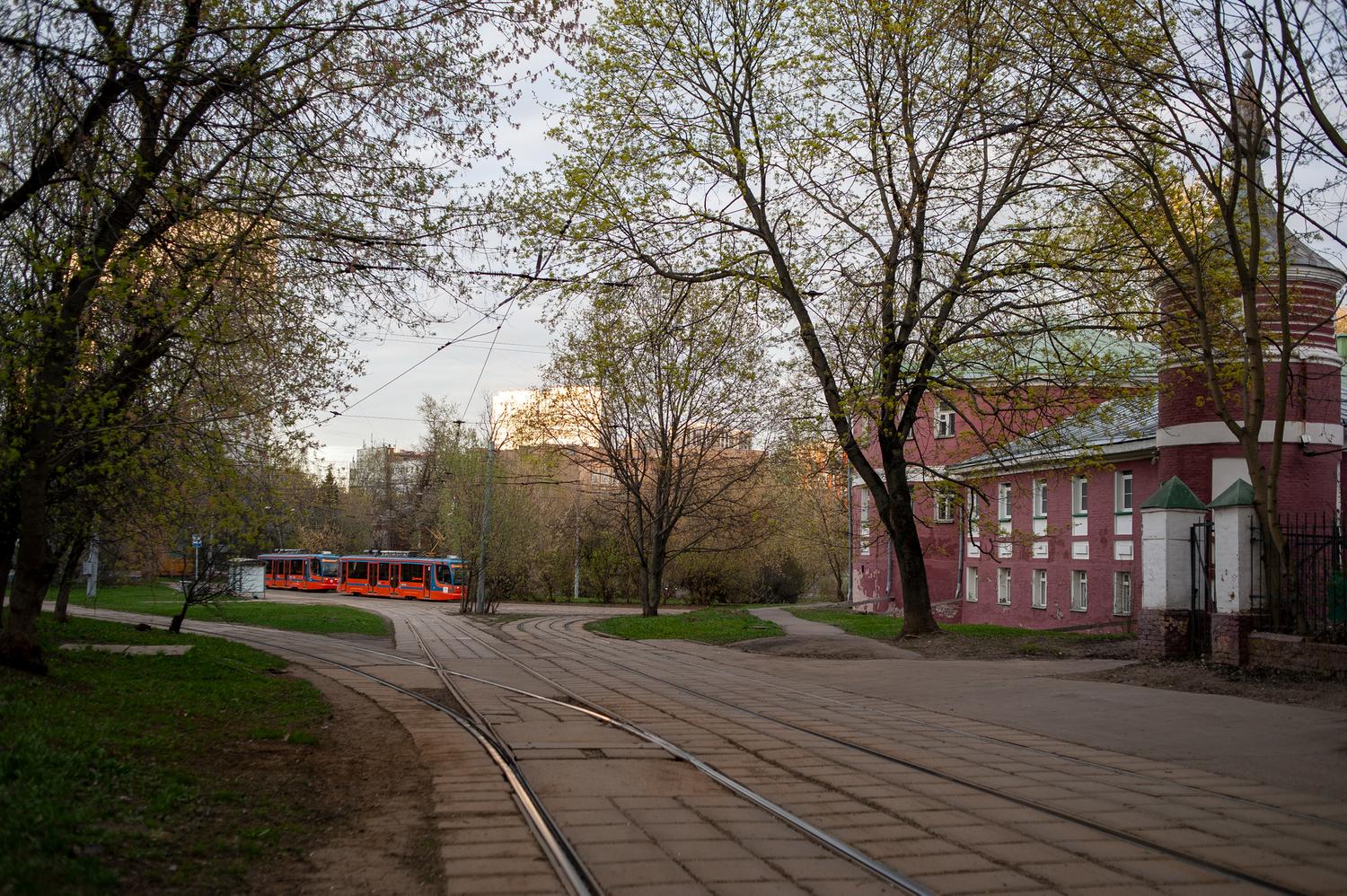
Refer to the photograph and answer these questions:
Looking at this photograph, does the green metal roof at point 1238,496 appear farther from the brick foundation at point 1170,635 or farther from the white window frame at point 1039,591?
the white window frame at point 1039,591

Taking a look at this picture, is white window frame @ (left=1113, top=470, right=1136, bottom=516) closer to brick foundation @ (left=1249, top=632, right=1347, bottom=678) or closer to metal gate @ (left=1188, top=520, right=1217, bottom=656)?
metal gate @ (left=1188, top=520, right=1217, bottom=656)

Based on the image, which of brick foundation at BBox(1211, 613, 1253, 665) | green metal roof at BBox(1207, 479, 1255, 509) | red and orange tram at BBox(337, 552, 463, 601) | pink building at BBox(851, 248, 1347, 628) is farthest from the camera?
red and orange tram at BBox(337, 552, 463, 601)

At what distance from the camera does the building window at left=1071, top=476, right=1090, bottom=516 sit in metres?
30.1

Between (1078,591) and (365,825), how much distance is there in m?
28.0

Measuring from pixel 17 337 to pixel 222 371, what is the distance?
6.65 ft

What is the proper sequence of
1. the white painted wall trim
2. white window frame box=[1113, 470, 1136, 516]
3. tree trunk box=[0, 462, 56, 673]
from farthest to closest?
white window frame box=[1113, 470, 1136, 516] → the white painted wall trim → tree trunk box=[0, 462, 56, 673]

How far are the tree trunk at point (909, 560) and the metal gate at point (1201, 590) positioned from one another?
5473 millimetres

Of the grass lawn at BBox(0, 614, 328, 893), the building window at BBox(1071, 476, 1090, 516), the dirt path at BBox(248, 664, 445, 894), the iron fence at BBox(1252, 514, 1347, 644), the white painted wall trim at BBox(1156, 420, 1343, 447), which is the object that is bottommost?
the dirt path at BBox(248, 664, 445, 894)

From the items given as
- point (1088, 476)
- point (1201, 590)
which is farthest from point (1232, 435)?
point (1201, 590)

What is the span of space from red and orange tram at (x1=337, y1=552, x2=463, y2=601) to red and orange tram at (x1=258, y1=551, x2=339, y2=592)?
3.75 m

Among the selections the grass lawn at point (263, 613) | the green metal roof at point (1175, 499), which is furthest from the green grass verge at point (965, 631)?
the grass lawn at point (263, 613)

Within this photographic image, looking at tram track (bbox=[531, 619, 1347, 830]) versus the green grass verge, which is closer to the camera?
tram track (bbox=[531, 619, 1347, 830])

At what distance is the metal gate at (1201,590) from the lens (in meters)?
14.5

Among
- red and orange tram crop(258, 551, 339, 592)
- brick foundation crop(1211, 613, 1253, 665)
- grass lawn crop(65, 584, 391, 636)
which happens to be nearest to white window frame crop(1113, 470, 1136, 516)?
brick foundation crop(1211, 613, 1253, 665)
